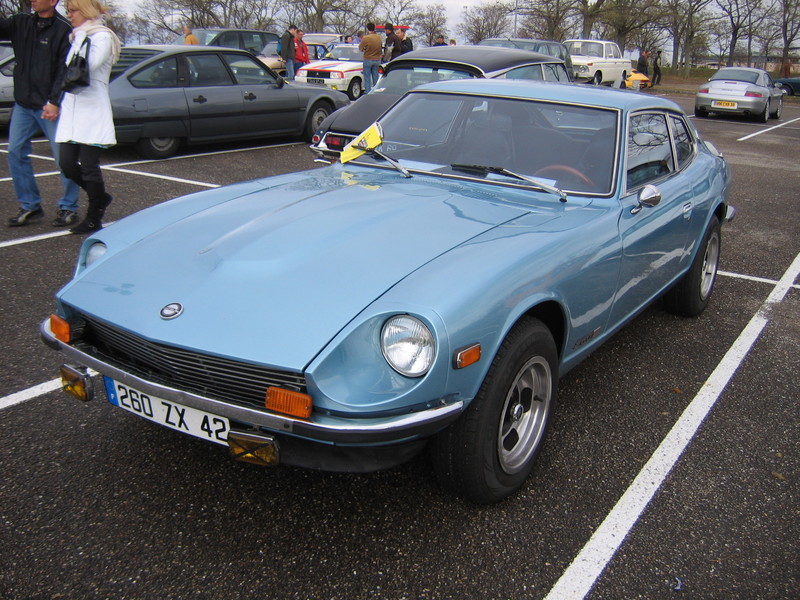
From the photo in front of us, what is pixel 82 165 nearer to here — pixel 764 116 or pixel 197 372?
pixel 197 372

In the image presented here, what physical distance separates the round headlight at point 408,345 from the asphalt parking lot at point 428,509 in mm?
686

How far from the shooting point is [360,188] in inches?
131

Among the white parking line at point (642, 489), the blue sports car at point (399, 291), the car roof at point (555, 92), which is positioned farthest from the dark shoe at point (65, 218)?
the white parking line at point (642, 489)

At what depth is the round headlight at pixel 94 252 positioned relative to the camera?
2840mm

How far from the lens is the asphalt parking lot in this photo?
2.22 meters

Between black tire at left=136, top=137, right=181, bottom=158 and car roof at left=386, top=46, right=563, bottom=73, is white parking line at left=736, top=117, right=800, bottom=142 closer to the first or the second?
car roof at left=386, top=46, right=563, bottom=73

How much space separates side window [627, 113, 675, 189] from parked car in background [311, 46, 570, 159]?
404cm

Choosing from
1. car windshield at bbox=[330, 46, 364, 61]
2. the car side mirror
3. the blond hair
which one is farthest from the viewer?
car windshield at bbox=[330, 46, 364, 61]

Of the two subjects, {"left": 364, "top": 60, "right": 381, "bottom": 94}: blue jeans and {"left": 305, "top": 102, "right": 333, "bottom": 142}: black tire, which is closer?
{"left": 305, "top": 102, "right": 333, "bottom": 142}: black tire

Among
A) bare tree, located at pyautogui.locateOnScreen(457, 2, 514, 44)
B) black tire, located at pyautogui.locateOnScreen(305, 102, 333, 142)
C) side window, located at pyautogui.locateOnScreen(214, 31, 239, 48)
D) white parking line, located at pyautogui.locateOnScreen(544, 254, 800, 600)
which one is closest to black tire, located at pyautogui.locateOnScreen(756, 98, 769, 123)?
black tire, located at pyautogui.locateOnScreen(305, 102, 333, 142)

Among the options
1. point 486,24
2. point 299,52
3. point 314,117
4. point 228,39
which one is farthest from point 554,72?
point 486,24

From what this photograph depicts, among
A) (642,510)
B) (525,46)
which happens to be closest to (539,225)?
(642,510)

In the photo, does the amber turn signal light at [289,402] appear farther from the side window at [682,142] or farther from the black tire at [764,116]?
the black tire at [764,116]

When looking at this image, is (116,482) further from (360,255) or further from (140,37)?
(140,37)
